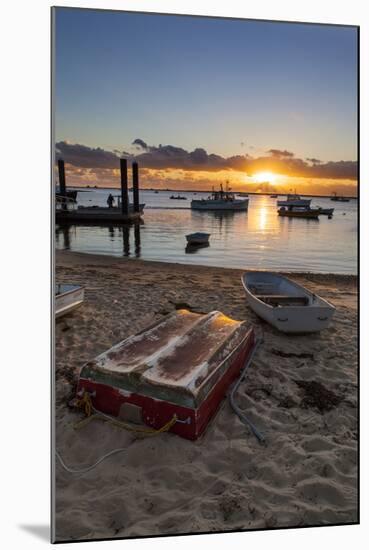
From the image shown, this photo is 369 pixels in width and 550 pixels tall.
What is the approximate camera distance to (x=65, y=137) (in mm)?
2791

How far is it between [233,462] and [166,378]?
70 cm

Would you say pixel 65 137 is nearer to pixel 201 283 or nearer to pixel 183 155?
pixel 183 155

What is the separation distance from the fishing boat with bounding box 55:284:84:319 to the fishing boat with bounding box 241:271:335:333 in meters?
2.19

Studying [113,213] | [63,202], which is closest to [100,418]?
[63,202]

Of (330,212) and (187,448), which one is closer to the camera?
(187,448)

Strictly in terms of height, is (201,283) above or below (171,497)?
above

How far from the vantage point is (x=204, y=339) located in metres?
3.40

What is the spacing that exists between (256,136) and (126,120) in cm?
125

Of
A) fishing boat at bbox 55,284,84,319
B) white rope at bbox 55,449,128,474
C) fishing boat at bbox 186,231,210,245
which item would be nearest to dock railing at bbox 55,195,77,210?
fishing boat at bbox 55,284,84,319

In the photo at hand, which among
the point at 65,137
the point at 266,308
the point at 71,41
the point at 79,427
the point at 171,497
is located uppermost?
the point at 71,41

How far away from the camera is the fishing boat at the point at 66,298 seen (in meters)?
4.43

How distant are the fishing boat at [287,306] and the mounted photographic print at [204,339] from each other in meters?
0.02

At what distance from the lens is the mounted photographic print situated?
242cm

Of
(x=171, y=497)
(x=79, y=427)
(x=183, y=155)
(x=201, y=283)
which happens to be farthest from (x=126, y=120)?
(x=201, y=283)
